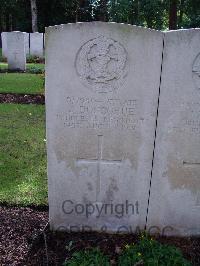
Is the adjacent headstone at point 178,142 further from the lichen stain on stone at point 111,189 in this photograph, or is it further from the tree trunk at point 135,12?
the tree trunk at point 135,12

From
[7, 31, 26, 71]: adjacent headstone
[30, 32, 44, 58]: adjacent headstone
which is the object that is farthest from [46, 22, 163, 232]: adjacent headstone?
[30, 32, 44, 58]: adjacent headstone

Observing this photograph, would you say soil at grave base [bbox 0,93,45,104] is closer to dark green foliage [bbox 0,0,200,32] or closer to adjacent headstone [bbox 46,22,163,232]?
adjacent headstone [bbox 46,22,163,232]

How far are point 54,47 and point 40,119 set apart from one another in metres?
5.01

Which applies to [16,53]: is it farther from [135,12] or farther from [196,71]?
[135,12]

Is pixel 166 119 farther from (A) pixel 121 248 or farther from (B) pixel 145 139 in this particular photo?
(A) pixel 121 248

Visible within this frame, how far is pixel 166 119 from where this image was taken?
3439 millimetres

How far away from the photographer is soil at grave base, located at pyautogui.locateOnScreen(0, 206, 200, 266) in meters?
3.40

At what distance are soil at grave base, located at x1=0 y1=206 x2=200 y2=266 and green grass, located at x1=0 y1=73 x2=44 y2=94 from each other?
7543 mm

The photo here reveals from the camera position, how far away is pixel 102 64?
10.9 feet

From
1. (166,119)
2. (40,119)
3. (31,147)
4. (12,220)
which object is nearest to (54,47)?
(166,119)

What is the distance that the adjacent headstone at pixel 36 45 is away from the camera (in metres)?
23.4

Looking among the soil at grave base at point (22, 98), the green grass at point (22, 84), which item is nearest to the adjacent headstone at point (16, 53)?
the green grass at point (22, 84)

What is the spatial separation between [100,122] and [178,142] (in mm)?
745

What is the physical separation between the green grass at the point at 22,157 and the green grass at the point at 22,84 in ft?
7.71
